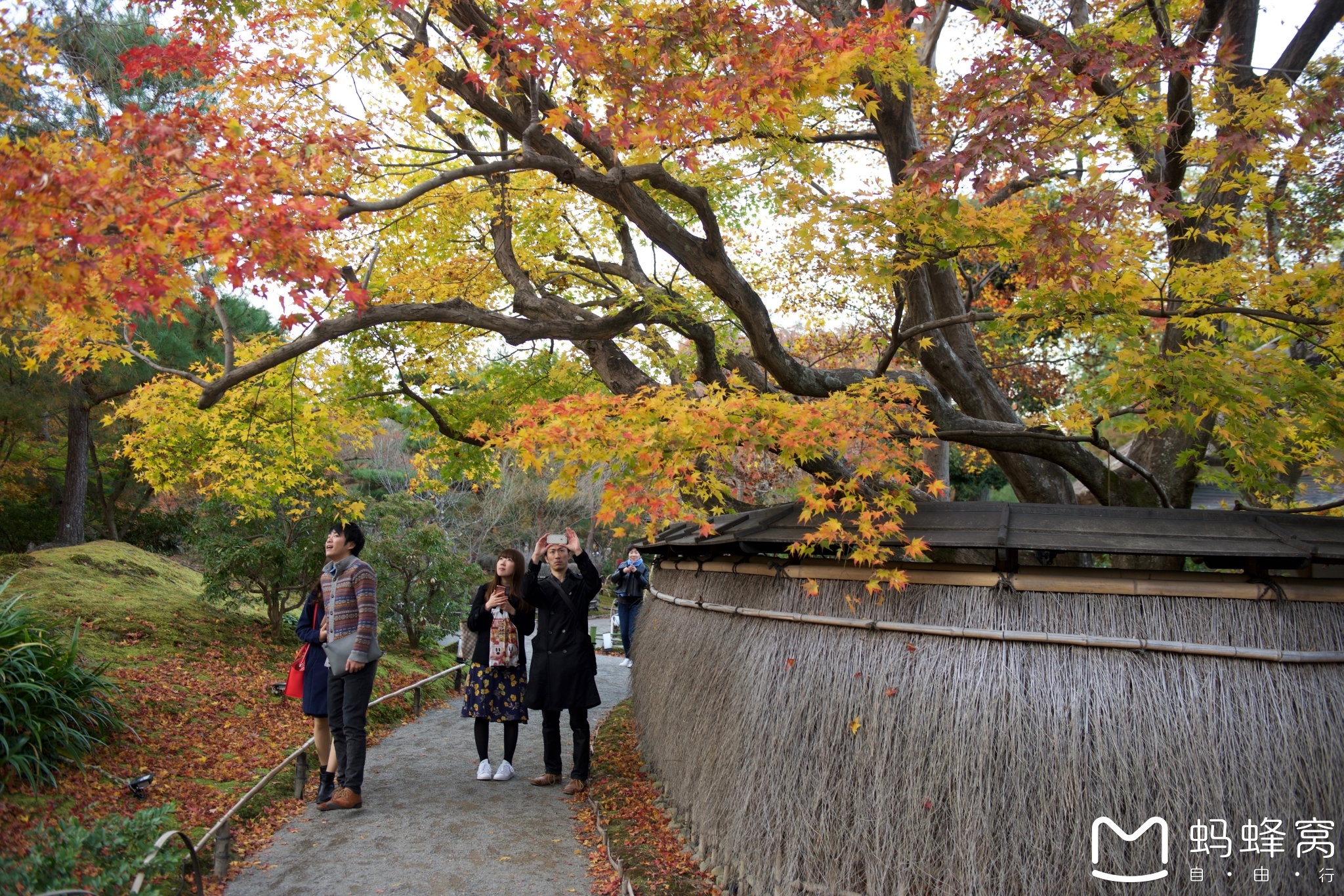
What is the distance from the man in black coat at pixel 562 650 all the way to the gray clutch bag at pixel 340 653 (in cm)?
126

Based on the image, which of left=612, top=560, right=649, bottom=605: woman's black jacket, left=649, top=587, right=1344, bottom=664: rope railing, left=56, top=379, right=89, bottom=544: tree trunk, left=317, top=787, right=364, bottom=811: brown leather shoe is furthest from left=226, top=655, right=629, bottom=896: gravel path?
left=56, top=379, right=89, bottom=544: tree trunk

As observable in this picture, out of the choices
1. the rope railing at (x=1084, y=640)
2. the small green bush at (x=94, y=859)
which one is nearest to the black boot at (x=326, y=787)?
the small green bush at (x=94, y=859)

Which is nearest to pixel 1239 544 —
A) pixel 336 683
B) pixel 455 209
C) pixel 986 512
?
pixel 986 512

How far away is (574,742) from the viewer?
256 inches

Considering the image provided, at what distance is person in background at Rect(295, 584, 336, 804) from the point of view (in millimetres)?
5629

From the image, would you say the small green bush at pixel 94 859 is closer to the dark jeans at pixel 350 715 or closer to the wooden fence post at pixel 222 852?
the wooden fence post at pixel 222 852

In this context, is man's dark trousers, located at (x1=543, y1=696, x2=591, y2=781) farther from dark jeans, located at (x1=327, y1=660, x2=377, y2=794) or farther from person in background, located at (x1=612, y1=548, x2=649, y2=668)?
person in background, located at (x1=612, y1=548, x2=649, y2=668)

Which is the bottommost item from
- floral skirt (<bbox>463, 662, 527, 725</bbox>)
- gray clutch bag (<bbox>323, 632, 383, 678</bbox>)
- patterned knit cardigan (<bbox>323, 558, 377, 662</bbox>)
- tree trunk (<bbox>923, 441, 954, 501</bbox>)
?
floral skirt (<bbox>463, 662, 527, 725</bbox>)

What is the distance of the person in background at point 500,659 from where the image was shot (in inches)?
251

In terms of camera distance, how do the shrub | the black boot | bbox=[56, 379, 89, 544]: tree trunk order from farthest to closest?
bbox=[56, 379, 89, 544]: tree trunk
the black boot
the shrub

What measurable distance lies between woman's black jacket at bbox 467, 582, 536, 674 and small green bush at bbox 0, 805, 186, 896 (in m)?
2.65

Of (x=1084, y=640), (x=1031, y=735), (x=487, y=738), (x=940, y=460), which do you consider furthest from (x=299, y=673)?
(x=940, y=460)

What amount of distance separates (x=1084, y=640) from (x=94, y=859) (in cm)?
435

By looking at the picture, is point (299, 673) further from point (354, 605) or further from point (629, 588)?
point (629, 588)
